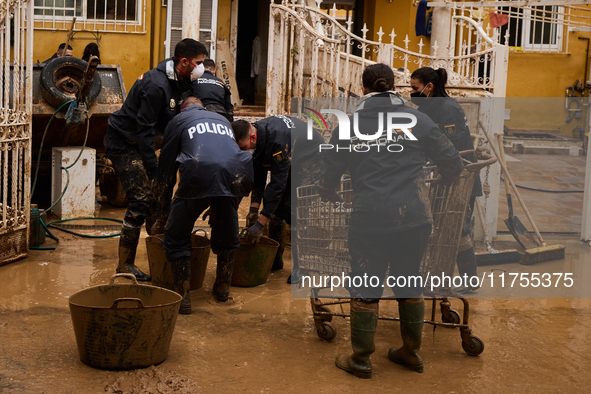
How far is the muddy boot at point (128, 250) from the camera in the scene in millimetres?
6371

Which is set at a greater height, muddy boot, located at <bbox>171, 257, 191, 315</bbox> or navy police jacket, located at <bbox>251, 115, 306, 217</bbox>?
navy police jacket, located at <bbox>251, 115, 306, 217</bbox>

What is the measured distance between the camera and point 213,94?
739 centimetres

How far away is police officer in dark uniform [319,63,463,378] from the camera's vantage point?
4441mm

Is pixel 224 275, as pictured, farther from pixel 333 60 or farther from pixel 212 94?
pixel 333 60

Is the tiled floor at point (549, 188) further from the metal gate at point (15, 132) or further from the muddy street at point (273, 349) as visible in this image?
the metal gate at point (15, 132)

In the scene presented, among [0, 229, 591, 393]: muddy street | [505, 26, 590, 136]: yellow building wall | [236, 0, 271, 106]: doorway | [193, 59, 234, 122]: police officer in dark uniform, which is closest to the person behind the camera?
[0, 229, 591, 393]: muddy street

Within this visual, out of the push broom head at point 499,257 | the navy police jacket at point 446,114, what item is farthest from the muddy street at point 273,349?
the navy police jacket at point 446,114

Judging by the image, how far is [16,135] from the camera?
682 cm

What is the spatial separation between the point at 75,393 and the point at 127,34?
10.8 m

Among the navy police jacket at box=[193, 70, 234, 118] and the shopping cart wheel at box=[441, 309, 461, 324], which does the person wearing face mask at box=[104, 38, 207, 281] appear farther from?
the shopping cart wheel at box=[441, 309, 461, 324]

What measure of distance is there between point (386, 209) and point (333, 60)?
4615 millimetres

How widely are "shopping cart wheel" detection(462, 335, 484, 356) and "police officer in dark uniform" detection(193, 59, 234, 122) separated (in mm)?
3635

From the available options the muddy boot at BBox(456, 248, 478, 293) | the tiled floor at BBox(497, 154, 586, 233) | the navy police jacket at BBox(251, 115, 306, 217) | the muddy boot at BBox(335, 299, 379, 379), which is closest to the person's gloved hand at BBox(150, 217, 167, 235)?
the navy police jacket at BBox(251, 115, 306, 217)

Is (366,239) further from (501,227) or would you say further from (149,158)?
(501,227)
